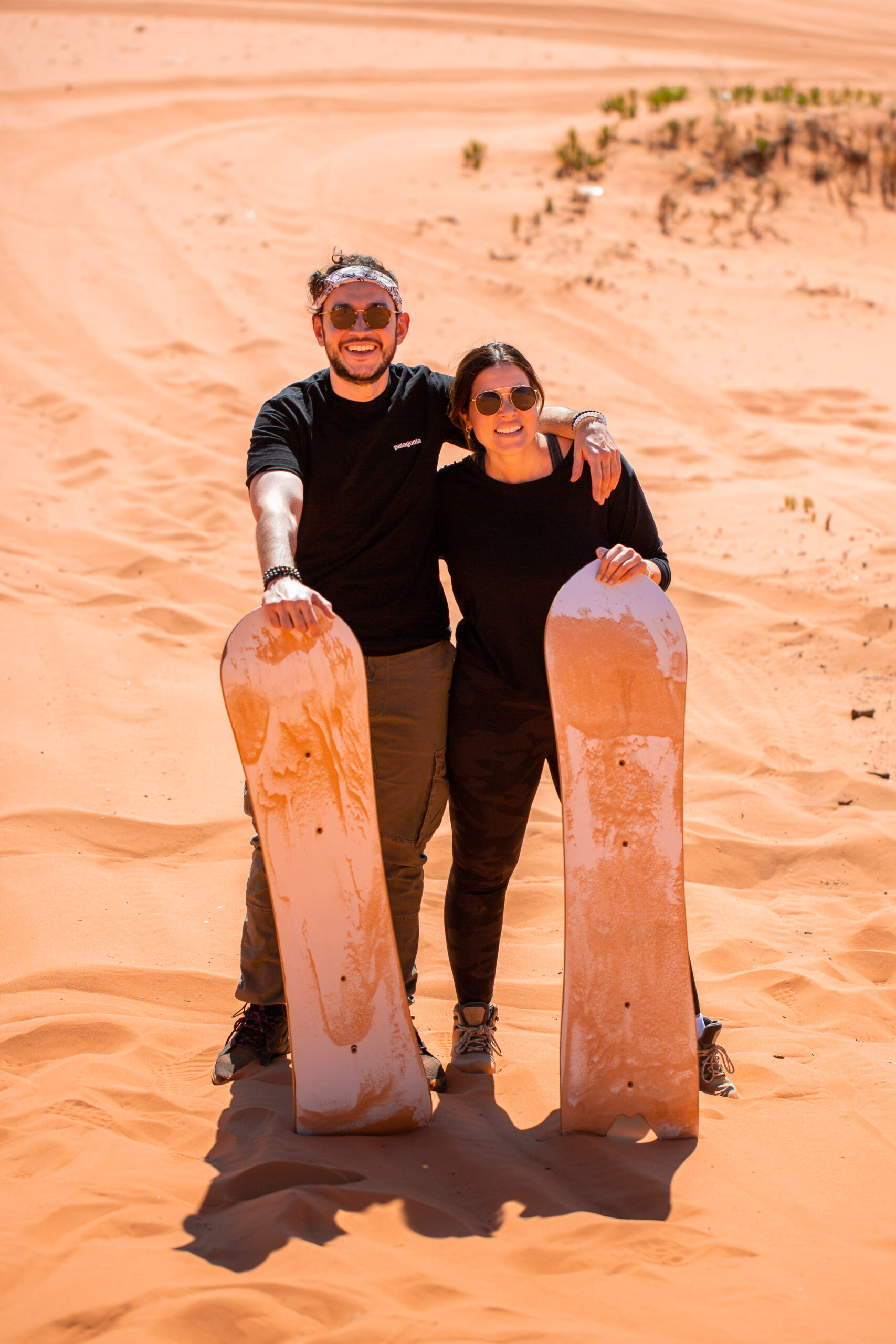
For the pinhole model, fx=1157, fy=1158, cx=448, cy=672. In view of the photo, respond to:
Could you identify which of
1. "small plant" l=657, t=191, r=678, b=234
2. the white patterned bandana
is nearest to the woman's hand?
the white patterned bandana

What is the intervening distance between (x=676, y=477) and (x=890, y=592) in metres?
1.87

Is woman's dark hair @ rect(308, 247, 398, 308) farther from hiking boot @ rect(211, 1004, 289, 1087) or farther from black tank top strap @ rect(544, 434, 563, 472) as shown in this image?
hiking boot @ rect(211, 1004, 289, 1087)

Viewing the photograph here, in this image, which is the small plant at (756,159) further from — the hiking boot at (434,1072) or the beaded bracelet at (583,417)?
the hiking boot at (434,1072)

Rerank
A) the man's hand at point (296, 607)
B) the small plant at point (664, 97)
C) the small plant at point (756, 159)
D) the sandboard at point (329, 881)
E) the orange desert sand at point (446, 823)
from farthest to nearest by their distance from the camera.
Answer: the small plant at point (664, 97), the small plant at point (756, 159), the sandboard at point (329, 881), the man's hand at point (296, 607), the orange desert sand at point (446, 823)

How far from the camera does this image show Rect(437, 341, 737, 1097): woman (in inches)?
103

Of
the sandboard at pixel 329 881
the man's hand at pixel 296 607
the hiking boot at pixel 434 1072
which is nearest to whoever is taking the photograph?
the man's hand at pixel 296 607

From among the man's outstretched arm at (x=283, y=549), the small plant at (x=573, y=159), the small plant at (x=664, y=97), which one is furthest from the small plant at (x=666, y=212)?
the man's outstretched arm at (x=283, y=549)

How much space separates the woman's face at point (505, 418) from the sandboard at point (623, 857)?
35 centimetres

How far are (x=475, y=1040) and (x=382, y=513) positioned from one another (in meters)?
1.34

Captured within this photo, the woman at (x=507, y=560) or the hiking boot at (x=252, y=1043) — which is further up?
the woman at (x=507, y=560)

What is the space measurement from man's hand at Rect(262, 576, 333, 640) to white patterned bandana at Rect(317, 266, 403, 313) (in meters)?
0.80

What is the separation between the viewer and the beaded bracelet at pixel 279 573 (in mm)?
2363

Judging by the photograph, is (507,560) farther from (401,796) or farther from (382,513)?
(401,796)

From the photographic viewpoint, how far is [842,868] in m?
4.00
